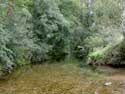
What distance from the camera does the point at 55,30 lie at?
26422 mm

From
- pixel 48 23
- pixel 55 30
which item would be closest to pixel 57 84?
pixel 48 23

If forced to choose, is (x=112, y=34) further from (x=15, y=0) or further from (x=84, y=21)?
(x=15, y=0)

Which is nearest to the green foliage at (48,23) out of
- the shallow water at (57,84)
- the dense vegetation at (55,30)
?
the dense vegetation at (55,30)

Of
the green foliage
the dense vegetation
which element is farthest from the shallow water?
the green foliage

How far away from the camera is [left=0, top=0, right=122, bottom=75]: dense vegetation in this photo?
18641 millimetres

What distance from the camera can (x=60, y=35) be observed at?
27484mm

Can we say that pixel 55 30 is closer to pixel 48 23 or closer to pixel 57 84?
pixel 48 23

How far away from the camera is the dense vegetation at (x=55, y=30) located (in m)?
18.6

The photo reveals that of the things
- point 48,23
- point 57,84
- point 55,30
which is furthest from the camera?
point 55,30

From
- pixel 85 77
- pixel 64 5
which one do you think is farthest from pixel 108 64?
pixel 64 5

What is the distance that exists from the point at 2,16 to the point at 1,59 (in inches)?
117

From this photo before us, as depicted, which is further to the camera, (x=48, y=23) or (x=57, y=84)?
(x=48, y=23)

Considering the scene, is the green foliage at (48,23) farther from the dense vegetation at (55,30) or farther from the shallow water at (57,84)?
the shallow water at (57,84)

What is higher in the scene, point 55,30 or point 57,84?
point 55,30
